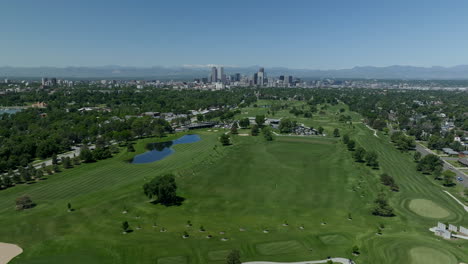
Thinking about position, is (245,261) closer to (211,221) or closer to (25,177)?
(211,221)

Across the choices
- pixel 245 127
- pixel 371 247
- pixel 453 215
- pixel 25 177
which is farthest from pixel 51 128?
pixel 453 215

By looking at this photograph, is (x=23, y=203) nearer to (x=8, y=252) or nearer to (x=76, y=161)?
(x=8, y=252)

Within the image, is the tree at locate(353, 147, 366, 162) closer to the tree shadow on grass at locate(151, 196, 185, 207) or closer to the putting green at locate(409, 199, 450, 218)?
the putting green at locate(409, 199, 450, 218)

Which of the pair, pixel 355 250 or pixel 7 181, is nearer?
pixel 355 250

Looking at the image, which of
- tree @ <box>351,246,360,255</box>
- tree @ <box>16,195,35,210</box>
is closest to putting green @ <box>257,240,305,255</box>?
tree @ <box>351,246,360,255</box>

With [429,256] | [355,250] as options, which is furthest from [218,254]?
[429,256]

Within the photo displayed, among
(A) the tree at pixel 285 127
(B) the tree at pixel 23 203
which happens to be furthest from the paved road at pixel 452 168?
(B) the tree at pixel 23 203
